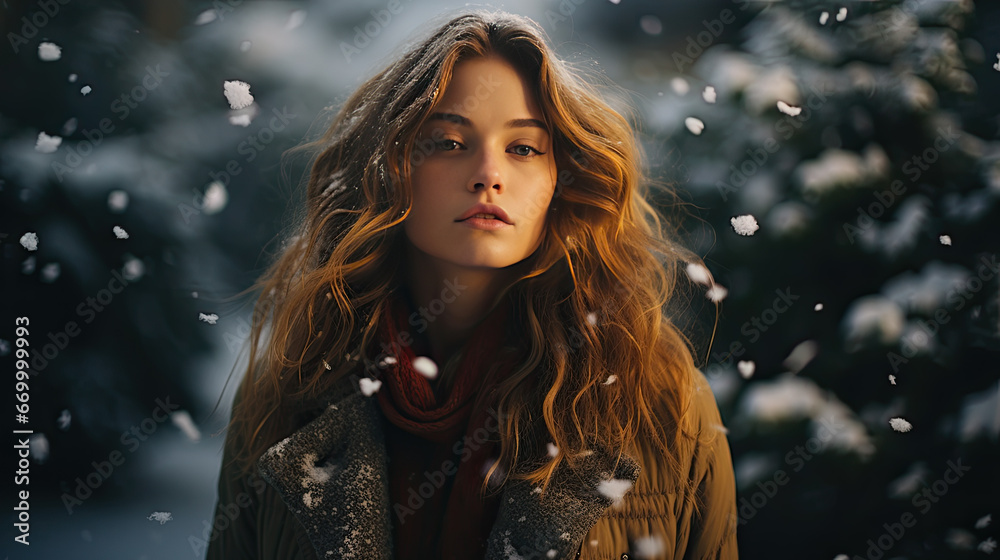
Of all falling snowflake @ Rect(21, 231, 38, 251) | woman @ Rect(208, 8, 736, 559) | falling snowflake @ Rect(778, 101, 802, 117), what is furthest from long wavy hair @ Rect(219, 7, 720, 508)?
falling snowflake @ Rect(21, 231, 38, 251)

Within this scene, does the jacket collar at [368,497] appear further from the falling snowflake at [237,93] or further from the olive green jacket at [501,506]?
the falling snowflake at [237,93]

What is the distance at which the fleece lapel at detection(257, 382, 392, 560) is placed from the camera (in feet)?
2.62

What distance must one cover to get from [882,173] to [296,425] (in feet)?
3.15

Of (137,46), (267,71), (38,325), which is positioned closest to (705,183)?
(267,71)

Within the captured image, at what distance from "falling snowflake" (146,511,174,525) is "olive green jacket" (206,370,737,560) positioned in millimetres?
89

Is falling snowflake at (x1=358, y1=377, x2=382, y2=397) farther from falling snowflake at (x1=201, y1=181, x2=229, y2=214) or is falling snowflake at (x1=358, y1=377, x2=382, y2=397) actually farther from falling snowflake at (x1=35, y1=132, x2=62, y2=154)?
falling snowflake at (x1=35, y1=132, x2=62, y2=154)

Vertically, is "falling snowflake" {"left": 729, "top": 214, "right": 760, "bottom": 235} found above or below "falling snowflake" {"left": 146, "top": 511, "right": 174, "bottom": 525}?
above

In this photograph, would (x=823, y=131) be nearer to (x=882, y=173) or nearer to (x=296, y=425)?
(x=882, y=173)

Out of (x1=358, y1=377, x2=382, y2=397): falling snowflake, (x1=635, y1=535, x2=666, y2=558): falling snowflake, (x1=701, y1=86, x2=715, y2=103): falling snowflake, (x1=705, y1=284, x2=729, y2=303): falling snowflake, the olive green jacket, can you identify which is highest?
(x1=701, y1=86, x2=715, y2=103): falling snowflake

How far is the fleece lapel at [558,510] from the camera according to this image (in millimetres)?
769

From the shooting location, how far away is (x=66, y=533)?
3.15 feet

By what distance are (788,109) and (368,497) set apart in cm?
83

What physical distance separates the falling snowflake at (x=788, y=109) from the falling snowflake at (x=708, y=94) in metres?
0.11

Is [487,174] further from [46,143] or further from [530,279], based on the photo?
[46,143]
